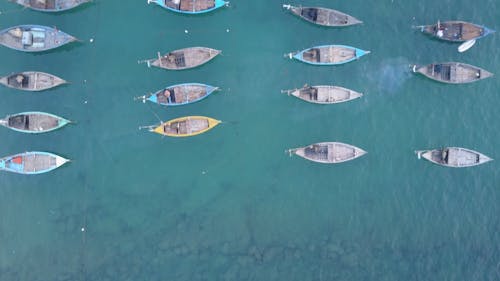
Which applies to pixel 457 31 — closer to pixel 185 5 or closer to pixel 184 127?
pixel 185 5

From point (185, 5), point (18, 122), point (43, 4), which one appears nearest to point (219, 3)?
point (185, 5)

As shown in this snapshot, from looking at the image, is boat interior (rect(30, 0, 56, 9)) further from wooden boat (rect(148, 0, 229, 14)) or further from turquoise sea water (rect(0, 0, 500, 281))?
wooden boat (rect(148, 0, 229, 14))

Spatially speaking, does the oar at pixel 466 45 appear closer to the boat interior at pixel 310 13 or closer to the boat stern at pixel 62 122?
the boat interior at pixel 310 13

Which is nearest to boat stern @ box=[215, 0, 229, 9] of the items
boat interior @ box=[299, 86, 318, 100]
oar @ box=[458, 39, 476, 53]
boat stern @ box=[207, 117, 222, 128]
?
boat stern @ box=[207, 117, 222, 128]

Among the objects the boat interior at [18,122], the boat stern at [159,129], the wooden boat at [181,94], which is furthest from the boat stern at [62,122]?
the boat stern at [159,129]

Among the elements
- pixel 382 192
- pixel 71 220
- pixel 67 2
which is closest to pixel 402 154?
pixel 382 192

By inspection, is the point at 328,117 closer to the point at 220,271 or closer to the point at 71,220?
the point at 220,271
